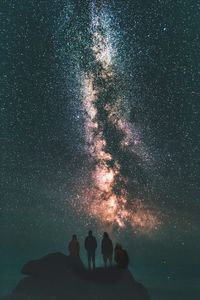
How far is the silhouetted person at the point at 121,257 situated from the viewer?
95.2 feet

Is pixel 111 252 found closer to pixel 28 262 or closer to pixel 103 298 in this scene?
pixel 103 298

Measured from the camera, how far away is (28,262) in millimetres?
31516

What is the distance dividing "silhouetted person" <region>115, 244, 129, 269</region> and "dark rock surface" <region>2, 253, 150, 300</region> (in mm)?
691

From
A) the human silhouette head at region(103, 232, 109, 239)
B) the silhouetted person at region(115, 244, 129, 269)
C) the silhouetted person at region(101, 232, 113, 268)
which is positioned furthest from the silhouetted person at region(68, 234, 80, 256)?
the silhouetted person at region(115, 244, 129, 269)

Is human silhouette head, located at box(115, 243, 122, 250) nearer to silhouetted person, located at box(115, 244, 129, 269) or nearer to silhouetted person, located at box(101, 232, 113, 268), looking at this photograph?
silhouetted person, located at box(115, 244, 129, 269)

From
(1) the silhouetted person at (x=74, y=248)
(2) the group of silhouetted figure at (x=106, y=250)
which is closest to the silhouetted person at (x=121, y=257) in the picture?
(2) the group of silhouetted figure at (x=106, y=250)

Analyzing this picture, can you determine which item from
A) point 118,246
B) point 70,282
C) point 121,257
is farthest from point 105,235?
point 70,282

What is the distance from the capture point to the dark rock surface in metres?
29.0

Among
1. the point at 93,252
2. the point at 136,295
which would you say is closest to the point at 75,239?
the point at 93,252

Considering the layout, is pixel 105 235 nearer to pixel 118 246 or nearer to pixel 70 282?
pixel 118 246

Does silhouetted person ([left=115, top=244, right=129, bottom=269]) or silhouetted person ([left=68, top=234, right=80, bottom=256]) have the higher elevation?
silhouetted person ([left=68, top=234, right=80, bottom=256])

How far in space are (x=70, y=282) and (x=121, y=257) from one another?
387cm

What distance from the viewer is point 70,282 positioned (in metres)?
29.5

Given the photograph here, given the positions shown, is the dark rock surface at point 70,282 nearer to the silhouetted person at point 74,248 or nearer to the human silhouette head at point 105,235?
the silhouetted person at point 74,248
